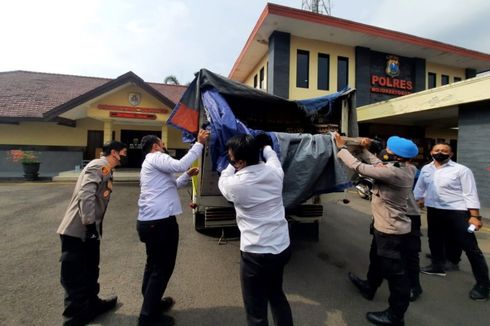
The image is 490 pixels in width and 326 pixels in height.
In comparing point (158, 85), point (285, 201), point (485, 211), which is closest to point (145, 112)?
point (158, 85)

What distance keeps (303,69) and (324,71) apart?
1.15m

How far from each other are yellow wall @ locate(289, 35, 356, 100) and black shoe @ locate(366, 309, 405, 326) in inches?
403

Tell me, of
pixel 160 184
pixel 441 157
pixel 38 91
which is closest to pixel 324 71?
pixel 441 157

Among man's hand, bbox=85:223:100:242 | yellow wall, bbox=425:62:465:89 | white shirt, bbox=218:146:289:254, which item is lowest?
man's hand, bbox=85:223:100:242

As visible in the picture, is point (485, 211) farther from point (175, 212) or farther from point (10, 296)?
point (10, 296)

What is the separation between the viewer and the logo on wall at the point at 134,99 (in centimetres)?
1169

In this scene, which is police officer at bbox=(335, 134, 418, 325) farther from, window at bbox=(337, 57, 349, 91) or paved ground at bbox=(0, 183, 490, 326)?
window at bbox=(337, 57, 349, 91)

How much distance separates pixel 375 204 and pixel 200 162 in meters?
2.20

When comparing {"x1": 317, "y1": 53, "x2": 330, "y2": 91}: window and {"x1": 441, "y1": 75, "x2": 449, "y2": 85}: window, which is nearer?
{"x1": 317, "y1": 53, "x2": 330, "y2": 91}: window

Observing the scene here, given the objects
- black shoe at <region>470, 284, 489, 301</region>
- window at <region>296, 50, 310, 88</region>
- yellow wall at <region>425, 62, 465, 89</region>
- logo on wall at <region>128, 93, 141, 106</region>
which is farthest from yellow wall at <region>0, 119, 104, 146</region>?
yellow wall at <region>425, 62, 465, 89</region>

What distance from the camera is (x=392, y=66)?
13.1m

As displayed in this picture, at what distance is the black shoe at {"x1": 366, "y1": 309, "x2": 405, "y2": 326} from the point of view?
7.82 feet

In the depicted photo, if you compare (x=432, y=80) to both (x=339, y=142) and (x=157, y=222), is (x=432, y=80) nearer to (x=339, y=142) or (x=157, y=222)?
(x=339, y=142)

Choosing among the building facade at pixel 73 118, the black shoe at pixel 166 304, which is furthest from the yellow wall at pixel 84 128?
the black shoe at pixel 166 304
